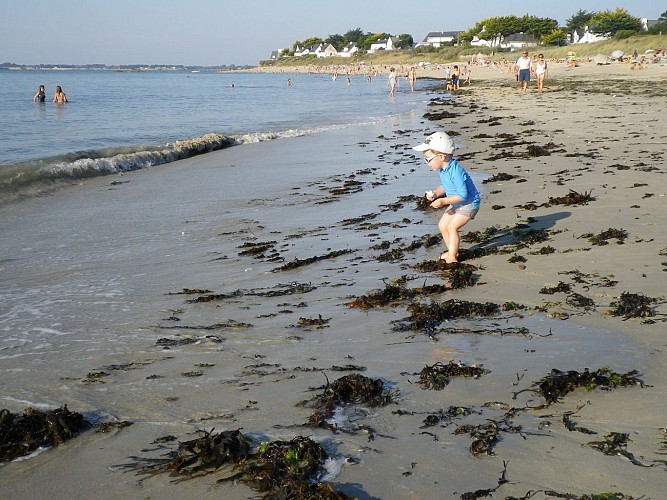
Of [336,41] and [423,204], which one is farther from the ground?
[336,41]

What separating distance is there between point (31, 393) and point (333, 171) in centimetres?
889

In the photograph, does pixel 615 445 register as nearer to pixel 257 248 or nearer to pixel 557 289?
pixel 557 289

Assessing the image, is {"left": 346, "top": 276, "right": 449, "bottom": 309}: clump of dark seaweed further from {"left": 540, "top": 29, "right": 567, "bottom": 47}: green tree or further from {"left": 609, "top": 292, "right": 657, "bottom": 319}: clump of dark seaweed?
{"left": 540, "top": 29, "right": 567, "bottom": 47}: green tree

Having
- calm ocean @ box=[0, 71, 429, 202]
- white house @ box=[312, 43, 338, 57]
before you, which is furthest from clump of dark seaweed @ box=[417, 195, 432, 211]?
white house @ box=[312, 43, 338, 57]

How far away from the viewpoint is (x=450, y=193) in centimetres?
622

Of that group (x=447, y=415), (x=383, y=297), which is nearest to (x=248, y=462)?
(x=447, y=415)

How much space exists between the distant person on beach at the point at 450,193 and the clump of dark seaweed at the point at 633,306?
1.64 m

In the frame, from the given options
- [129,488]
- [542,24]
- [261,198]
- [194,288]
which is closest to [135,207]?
[261,198]

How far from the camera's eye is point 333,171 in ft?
39.9

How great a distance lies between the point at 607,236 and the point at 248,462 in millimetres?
4667

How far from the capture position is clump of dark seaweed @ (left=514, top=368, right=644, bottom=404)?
10.8 feet

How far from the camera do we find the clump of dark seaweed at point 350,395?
3.36m

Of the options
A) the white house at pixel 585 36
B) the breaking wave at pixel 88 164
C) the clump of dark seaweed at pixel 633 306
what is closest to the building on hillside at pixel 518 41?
the white house at pixel 585 36

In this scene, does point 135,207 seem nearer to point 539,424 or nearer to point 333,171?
point 333,171
